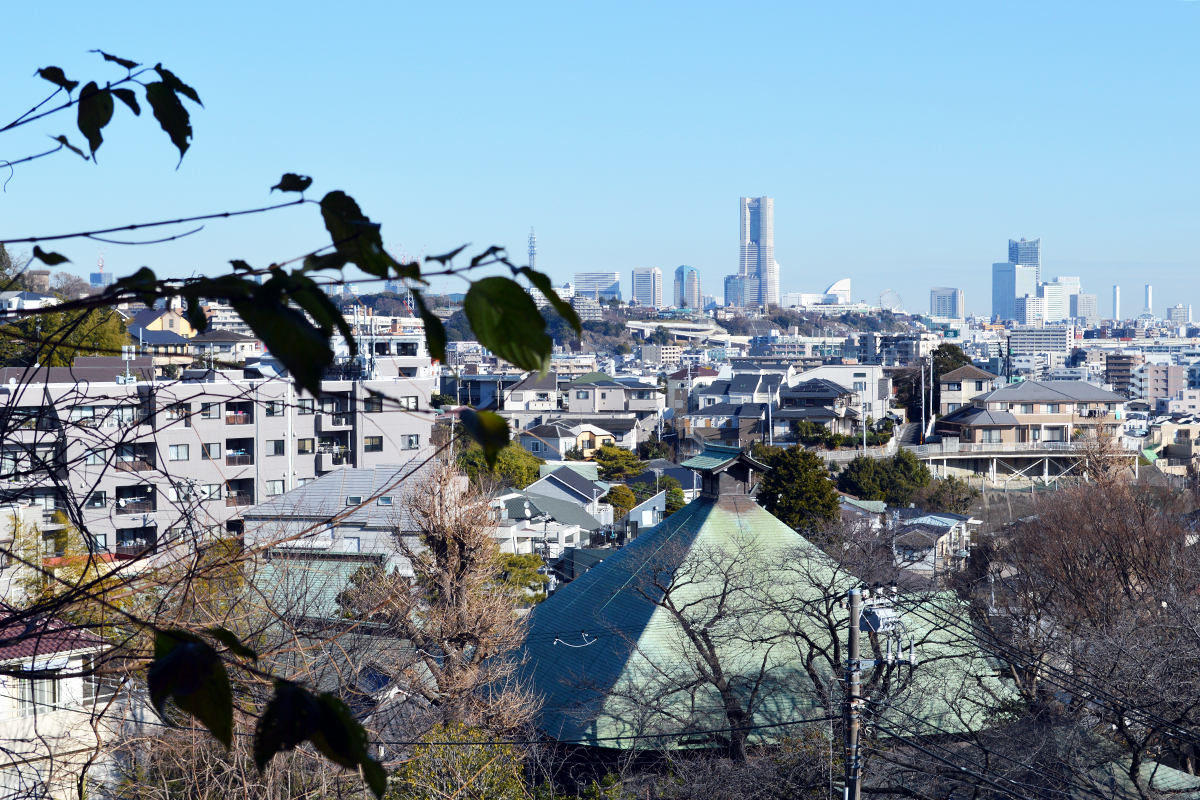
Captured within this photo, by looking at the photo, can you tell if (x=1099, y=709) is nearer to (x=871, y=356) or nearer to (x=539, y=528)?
(x=539, y=528)

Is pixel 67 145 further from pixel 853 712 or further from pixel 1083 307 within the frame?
pixel 1083 307

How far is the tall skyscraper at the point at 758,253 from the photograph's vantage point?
14400 centimetres

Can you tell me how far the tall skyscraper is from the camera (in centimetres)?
14400

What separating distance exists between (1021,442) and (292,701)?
27850 millimetres

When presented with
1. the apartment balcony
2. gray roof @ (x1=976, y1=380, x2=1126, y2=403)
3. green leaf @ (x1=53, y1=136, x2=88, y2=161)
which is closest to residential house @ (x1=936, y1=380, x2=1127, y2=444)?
gray roof @ (x1=976, y1=380, x2=1126, y2=403)

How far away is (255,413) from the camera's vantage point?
1434 centimetres

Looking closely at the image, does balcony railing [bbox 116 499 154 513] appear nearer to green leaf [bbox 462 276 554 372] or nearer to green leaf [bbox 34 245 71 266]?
green leaf [bbox 34 245 71 266]

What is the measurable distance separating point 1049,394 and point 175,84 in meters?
28.7

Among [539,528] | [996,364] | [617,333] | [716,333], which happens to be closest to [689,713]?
[539,528]

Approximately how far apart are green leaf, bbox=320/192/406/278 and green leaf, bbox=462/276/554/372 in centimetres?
6

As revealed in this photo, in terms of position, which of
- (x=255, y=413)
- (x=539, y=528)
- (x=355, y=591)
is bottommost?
(x=539, y=528)

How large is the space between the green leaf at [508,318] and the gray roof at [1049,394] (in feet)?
91.7

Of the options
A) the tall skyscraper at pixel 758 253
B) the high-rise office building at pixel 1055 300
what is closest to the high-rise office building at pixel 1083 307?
the high-rise office building at pixel 1055 300

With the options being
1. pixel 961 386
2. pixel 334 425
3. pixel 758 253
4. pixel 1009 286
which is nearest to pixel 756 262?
pixel 758 253
